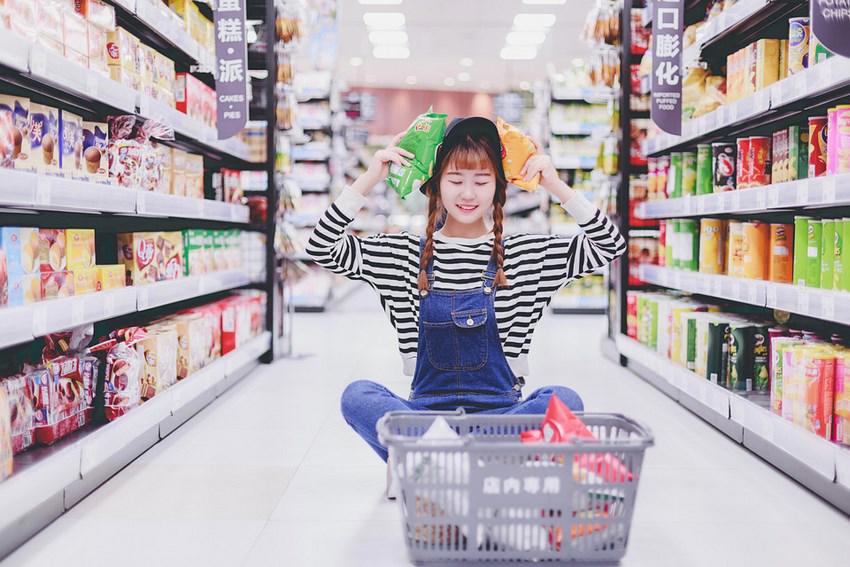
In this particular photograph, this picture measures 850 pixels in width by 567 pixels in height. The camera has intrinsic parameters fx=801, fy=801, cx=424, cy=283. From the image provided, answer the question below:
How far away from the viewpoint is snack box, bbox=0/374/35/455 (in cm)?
228

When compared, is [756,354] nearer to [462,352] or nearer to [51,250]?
[462,352]

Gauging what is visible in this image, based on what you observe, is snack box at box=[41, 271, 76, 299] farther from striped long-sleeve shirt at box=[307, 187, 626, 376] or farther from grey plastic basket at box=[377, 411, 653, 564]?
grey plastic basket at box=[377, 411, 653, 564]

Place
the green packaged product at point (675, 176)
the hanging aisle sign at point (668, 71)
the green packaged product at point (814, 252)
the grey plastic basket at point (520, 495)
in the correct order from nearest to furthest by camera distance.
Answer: the grey plastic basket at point (520, 495)
the green packaged product at point (814, 252)
the hanging aisle sign at point (668, 71)
the green packaged product at point (675, 176)

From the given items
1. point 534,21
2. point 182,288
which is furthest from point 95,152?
point 534,21

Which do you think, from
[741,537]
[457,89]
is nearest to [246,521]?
[741,537]

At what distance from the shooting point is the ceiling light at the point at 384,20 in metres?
10.3

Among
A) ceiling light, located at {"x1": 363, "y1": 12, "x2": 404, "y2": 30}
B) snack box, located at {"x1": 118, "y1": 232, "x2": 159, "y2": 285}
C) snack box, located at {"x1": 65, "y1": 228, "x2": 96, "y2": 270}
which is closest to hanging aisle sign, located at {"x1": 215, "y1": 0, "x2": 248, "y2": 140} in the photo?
snack box, located at {"x1": 118, "y1": 232, "x2": 159, "y2": 285}

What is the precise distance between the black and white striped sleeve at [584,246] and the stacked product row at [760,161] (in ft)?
2.58

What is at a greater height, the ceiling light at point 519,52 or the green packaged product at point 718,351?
the ceiling light at point 519,52

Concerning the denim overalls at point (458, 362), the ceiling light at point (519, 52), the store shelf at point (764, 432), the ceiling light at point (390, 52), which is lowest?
the store shelf at point (764, 432)

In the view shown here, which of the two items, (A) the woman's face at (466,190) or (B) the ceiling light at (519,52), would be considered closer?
(A) the woman's face at (466,190)

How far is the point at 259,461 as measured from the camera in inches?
116

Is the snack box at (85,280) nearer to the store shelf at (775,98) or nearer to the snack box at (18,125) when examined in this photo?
the snack box at (18,125)

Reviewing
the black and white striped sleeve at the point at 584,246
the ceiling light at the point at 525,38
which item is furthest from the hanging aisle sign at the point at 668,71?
the ceiling light at the point at 525,38
